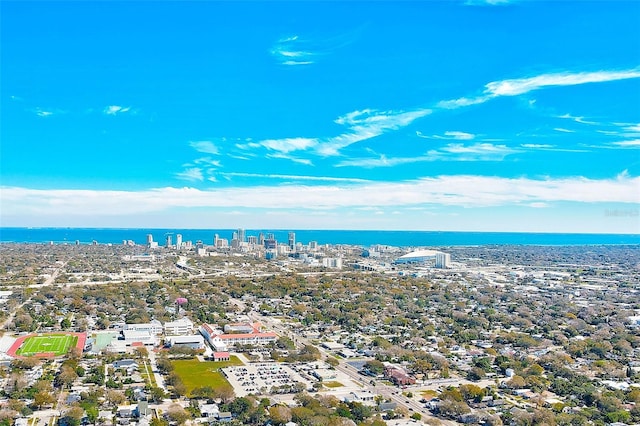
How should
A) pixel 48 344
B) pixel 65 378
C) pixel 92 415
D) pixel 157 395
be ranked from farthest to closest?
pixel 48 344 → pixel 65 378 → pixel 157 395 → pixel 92 415

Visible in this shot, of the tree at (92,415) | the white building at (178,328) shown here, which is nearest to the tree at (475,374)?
the tree at (92,415)

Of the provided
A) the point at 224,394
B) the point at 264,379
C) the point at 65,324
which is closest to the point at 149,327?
the point at 65,324

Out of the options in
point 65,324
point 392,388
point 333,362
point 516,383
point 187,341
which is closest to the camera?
point 516,383

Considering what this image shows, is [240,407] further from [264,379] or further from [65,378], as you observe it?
[65,378]

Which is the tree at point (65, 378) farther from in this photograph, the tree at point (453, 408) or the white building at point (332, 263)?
the white building at point (332, 263)

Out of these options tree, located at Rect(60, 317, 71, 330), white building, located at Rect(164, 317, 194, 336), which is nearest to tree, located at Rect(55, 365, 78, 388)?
white building, located at Rect(164, 317, 194, 336)

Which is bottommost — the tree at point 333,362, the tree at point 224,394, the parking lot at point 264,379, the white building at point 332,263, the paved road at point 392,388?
the paved road at point 392,388
